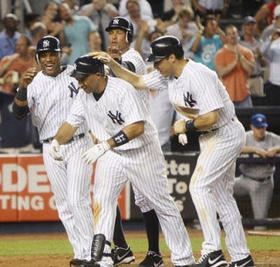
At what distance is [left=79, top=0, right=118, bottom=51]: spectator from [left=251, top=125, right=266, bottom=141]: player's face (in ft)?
11.9

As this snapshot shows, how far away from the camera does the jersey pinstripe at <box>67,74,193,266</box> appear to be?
8.38 m

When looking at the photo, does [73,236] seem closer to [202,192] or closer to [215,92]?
[202,192]

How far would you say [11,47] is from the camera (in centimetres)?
1470

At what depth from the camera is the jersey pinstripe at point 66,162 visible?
9148mm

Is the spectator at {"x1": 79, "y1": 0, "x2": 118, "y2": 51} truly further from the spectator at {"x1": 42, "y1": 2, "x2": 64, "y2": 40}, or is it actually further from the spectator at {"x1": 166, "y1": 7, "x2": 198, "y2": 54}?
the spectator at {"x1": 166, "y1": 7, "x2": 198, "y2": 54}

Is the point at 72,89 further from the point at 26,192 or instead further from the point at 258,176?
the point at 258,176

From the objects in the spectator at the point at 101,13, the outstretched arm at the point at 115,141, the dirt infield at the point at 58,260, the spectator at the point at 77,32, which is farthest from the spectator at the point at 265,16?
the outstretched arm at the point at 115,141

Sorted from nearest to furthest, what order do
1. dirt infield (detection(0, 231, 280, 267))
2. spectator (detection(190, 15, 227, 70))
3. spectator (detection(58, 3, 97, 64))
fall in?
1. dirt infield (detection(0, 231, 280, 267))
2. spectator (detection(190, 15, 227, 70))
3. spectator (detection(58, 3, 97, 64))

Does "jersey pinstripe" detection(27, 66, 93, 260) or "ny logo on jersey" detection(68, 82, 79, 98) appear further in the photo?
"ny logo on jersey" detection(68, 82, 79, 98)

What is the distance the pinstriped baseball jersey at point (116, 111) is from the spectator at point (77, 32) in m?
6.02

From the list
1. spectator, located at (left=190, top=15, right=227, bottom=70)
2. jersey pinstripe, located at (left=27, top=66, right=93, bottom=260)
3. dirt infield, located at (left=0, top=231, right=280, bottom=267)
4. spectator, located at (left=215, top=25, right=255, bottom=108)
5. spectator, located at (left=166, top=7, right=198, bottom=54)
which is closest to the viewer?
jersey pinstripe, located at (left=27, top=66, right=93, bottom=260)

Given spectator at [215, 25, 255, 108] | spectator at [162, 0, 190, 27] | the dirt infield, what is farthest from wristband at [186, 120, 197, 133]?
spectator at [162, 0, 190, 27]

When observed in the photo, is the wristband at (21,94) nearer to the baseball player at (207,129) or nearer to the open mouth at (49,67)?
the open mouth at (49,67)

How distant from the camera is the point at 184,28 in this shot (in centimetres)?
1507
